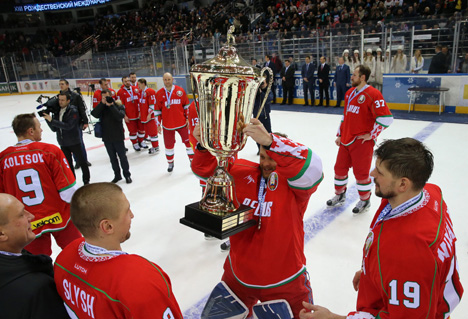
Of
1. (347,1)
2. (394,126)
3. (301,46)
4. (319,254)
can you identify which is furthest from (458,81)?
(319,254)

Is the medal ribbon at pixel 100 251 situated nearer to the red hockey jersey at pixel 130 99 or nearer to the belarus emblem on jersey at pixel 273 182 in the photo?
the belarus emblem on jersey at pixel 273 182

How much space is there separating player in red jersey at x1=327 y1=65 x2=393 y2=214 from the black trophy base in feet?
8.43

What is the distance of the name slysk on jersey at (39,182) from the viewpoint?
2707 mm

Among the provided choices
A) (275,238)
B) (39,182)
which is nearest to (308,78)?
(39,182)

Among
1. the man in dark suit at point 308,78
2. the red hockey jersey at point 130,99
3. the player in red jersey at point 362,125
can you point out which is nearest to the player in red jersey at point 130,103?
the red hockey jersey at point 130,99

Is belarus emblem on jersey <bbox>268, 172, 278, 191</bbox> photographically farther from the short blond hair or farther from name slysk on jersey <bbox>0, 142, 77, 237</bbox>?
name slysk on jersey <bbox>0, 142, 77, 237</bbox>

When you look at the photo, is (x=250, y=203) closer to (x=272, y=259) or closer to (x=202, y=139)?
(x=272, y=259)

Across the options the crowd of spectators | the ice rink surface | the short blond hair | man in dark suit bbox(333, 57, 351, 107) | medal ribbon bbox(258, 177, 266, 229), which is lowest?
the ice rink surface

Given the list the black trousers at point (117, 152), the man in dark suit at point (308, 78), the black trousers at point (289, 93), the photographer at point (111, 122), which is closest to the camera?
the photographer at point (111, 122)

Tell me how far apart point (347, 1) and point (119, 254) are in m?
15.5

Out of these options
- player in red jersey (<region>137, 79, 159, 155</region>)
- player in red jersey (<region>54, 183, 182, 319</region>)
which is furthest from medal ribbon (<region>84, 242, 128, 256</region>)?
player in red jersey (<region>137, 79, 159, 155</region>)

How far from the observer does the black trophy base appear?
1675 millimetres

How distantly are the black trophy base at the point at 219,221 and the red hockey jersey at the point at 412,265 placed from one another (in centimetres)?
61

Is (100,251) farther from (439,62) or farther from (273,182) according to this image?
(439,62)
